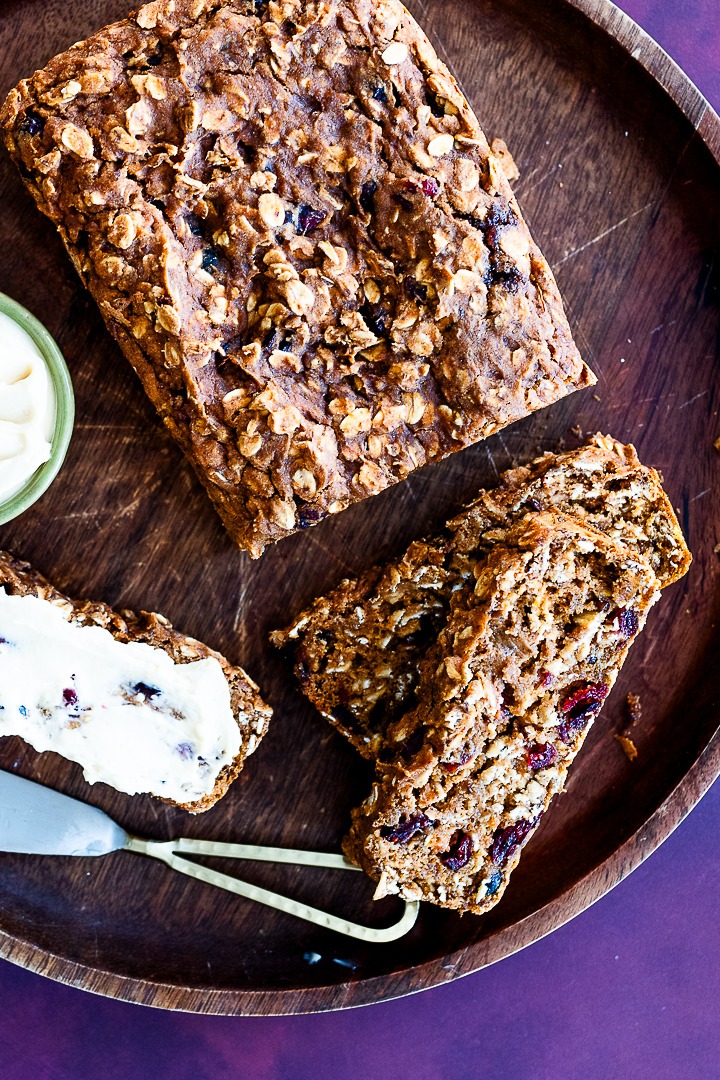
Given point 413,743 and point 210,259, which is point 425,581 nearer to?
point 413,743

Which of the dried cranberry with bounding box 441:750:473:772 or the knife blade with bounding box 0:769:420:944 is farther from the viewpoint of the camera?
the knife blade with bounding box 0:769:420:944

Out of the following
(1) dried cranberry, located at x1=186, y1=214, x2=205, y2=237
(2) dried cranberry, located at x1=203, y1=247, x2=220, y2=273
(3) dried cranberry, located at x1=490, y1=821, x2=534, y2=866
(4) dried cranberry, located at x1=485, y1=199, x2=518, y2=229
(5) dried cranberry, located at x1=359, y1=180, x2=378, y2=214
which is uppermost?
(4) dried cranberry, located at x1=485, y1=199, x2=518, y2=229

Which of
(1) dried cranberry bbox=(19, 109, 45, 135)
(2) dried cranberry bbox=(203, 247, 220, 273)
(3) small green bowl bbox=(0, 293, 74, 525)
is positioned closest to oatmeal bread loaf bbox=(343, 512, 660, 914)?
(2) dried cranberry bbox=(203, 247, 220, 273)

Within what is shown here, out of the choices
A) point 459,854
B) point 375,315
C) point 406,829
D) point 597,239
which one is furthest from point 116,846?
point 597,239

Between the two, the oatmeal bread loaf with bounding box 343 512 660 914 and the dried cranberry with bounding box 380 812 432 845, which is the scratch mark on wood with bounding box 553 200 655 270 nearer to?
the oatmeal bread loaf with bounding box 343 512 660 914

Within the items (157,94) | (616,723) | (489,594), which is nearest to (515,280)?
(489,594)

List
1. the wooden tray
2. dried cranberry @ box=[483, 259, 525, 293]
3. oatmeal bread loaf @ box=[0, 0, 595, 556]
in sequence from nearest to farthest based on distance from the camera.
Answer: oatmeal bread loaf @ box=[0, 0, 595, 556], dried cranberry @ box=[483, 259, 525, 293], the wooden tray
